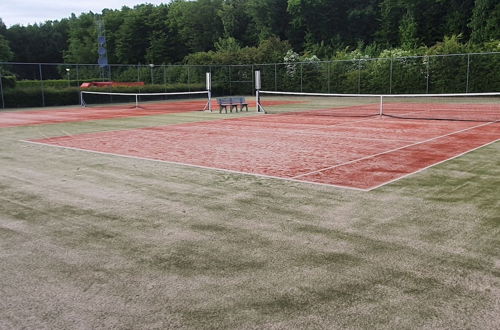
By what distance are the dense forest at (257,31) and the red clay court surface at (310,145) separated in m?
25.6

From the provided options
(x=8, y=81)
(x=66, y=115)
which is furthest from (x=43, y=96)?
(x=66, y=115)

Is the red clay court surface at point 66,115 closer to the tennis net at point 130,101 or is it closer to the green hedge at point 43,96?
the green hedge at point 43,96

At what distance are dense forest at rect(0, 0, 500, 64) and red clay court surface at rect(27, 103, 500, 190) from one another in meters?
25.6

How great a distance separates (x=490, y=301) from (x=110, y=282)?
2949 mm

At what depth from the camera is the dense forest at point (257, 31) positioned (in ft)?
173

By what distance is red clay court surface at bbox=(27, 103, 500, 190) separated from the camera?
8984 millimetres

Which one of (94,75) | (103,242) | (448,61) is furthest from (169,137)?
(94,75)

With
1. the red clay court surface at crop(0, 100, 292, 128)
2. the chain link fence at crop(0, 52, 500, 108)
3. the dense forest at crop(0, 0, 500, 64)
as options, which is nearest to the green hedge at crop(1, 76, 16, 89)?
the chain link fence at crop(0, 52, 500, 108)

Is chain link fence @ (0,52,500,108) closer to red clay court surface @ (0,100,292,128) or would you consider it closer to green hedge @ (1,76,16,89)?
green hedge @ (1,76,16,89)

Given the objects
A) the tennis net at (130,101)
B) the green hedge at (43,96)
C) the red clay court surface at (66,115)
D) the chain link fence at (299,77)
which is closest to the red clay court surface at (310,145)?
the red clay court surface at (66,115)

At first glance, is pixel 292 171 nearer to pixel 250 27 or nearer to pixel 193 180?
pixel 193 180

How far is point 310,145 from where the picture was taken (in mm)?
12312

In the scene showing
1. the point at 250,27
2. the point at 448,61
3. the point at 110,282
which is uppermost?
the point at 250,27

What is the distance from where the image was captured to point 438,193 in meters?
7.11
